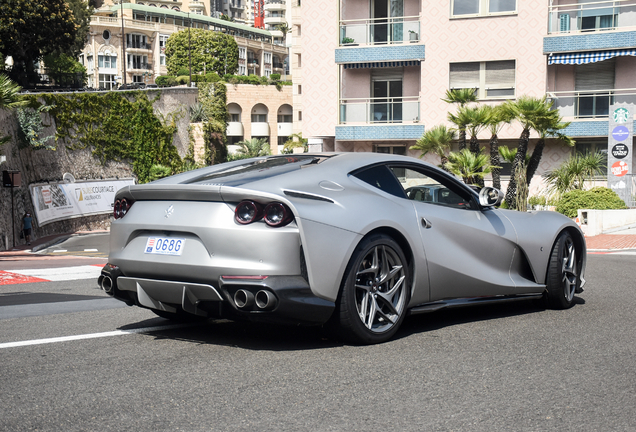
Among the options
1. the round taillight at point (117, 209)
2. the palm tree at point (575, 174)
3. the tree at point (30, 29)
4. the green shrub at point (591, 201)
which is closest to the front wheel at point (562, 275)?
the round taillight at point (117, 209)

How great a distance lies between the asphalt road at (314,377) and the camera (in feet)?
11.1

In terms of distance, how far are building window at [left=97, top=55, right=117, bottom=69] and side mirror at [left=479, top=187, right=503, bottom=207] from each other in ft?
384

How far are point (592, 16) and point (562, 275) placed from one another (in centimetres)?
2740

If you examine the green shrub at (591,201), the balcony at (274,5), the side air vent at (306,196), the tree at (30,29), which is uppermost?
the balcony at (274,5)

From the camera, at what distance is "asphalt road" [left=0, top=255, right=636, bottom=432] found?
337 cm

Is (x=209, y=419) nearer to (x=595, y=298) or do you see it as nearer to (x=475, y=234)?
(x=475, y=234)

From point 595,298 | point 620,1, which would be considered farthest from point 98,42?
point 595,298

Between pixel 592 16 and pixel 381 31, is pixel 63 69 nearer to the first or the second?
pixel 381 31

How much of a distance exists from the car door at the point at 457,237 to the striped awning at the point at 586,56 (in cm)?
2628

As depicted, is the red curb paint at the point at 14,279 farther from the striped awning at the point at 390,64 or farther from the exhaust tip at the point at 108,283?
the striped awning at the point at 390,64

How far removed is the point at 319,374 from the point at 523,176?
71.8ft

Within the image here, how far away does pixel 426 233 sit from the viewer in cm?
536

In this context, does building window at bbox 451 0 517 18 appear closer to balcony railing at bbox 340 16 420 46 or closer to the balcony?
balcony railing at bbox 340 16 420 46

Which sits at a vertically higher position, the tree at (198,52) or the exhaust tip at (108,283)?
the tree at (198,52)
